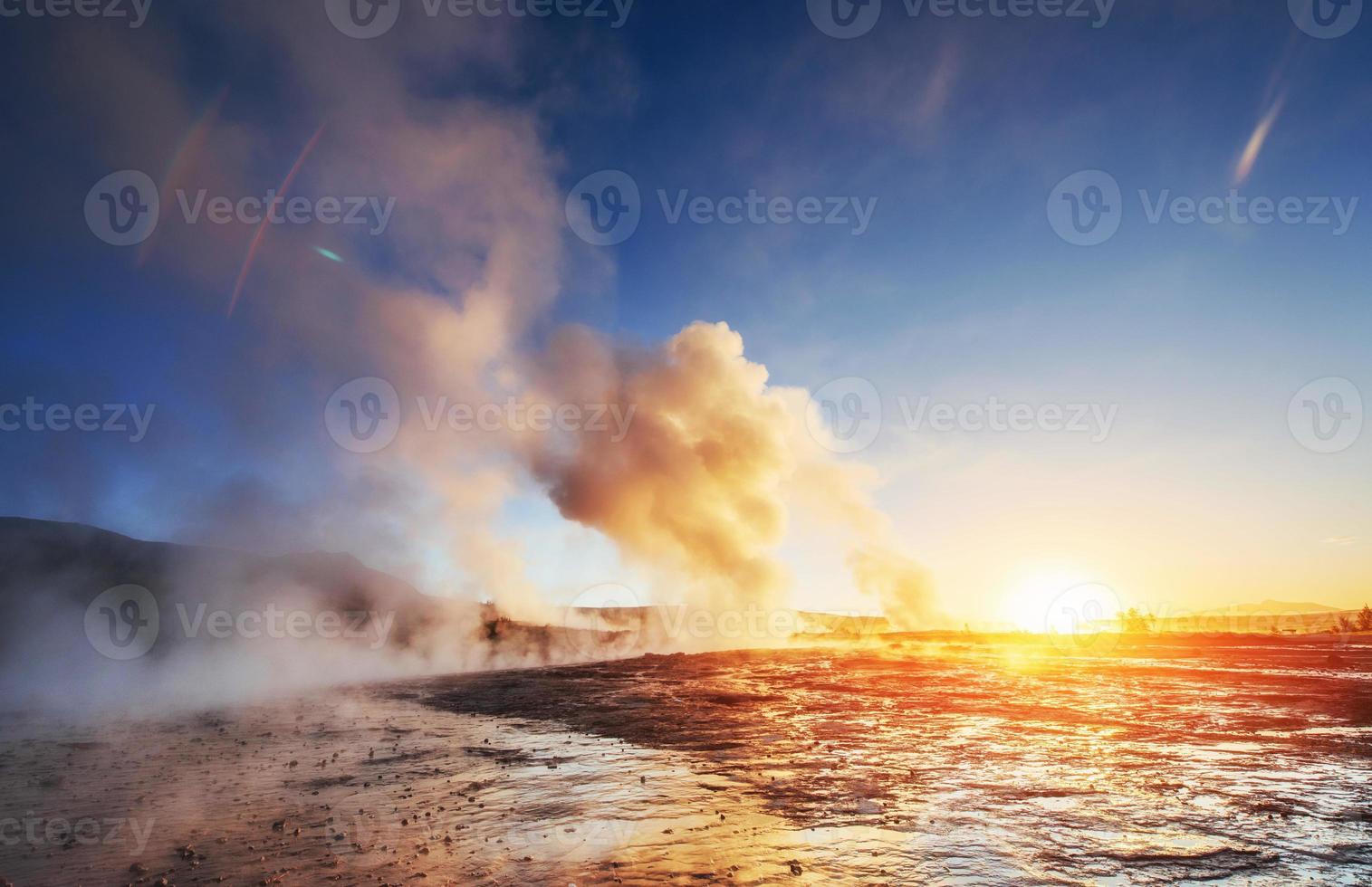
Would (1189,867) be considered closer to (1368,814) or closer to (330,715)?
(1368,814)

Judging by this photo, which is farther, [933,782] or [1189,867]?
[933,782]

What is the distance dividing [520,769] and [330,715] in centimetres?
1189

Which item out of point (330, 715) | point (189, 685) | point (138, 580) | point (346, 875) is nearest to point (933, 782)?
point (346, 875)

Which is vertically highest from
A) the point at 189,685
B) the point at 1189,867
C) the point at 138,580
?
the point at 138,580

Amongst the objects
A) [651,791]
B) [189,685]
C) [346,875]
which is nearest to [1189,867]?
[651,791]

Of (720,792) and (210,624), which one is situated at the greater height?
(210,624)

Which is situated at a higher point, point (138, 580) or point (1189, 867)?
point (138, 580)

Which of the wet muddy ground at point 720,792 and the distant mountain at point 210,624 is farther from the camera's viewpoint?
the distant mountain at point 210,624

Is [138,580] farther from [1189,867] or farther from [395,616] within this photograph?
[1189,867]

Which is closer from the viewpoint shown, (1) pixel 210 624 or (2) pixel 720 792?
(2) pixel 720 792

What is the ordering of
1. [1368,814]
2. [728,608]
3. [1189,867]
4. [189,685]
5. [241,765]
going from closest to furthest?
[1189,867] < [1368,814] < [241,765] < [189,685] < [728,608]

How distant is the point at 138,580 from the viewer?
5247 cm

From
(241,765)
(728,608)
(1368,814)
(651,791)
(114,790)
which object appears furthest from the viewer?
(728,608)

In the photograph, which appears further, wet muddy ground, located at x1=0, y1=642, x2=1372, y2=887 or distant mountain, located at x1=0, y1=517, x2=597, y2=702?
distant mountain, located at x1=0, y1=517, x2=597, y2=702
